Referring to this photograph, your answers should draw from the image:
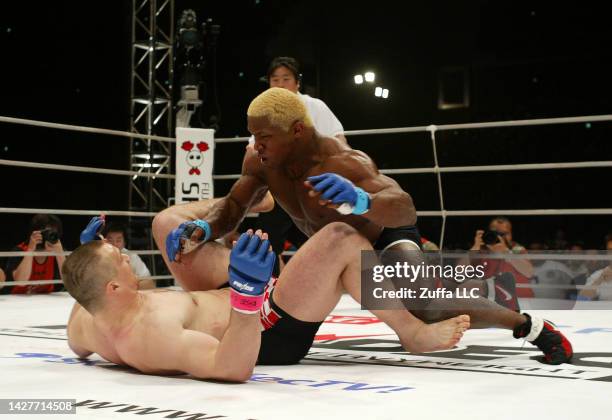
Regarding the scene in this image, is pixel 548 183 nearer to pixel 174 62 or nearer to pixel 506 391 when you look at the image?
pixel 174 62

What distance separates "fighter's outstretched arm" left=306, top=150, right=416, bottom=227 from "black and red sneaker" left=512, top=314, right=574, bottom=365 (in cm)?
42

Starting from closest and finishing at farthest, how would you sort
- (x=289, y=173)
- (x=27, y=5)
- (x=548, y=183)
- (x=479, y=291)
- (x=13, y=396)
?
(x=13, y=396)
(x=289, y=173)
(x=479, y=291)
(x=27, y=5)
(x=548, y=183)

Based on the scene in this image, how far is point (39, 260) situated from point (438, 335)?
3.29 metres

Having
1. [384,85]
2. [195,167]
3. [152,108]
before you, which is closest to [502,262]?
[195,167]

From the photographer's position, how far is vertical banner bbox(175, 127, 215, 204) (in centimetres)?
471

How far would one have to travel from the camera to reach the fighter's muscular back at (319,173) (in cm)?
211

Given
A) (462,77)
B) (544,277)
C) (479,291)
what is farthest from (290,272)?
(462,77)

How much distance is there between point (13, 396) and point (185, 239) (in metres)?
0.71

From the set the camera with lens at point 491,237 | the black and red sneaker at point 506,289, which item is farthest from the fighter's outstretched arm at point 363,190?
the camera with lens at point 491,237

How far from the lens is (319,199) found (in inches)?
76.6

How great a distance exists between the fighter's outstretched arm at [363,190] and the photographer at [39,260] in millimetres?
2627

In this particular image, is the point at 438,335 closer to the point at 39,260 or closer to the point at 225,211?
the point at 225,211

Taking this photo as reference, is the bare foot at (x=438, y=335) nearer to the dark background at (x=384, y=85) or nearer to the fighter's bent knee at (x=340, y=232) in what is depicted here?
the fighter's bent knee at (x=340, y=232)

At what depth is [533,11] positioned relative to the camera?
7840mm
